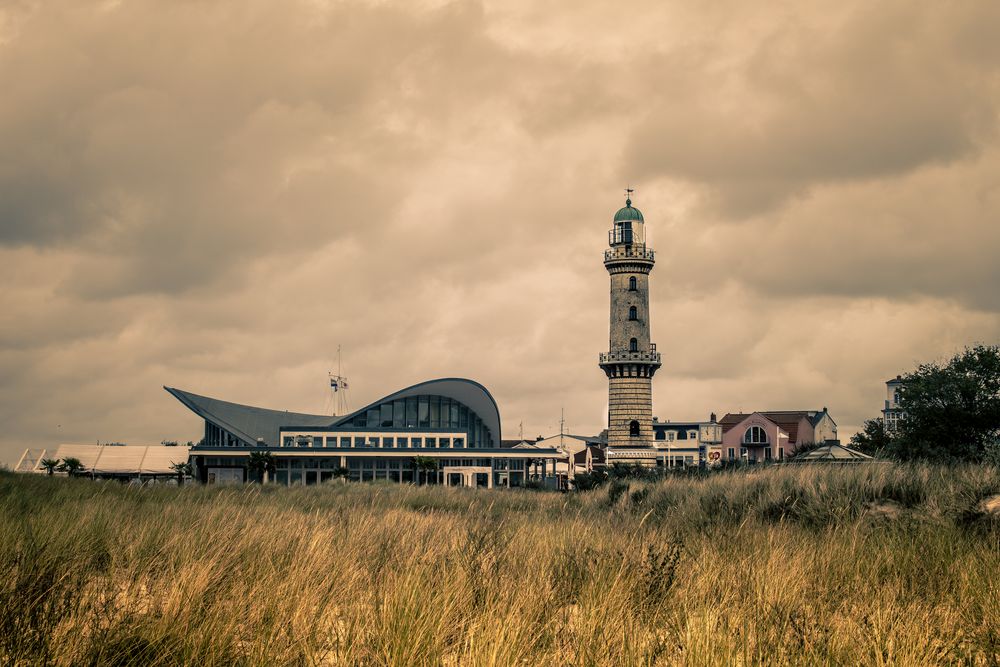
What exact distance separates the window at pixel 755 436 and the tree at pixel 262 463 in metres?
47.8

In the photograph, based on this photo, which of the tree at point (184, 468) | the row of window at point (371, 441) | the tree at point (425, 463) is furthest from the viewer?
the row of window at point (371, 441)

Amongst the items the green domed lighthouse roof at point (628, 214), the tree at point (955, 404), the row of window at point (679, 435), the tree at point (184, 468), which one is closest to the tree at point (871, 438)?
the tree at point (955, 404)

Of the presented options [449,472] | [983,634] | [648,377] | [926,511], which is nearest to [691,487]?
[926,511]

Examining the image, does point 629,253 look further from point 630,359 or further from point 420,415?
point 420,415

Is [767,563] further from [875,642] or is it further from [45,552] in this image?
[45,552]

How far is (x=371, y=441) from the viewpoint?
85938 mm

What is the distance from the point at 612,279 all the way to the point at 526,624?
7201 centimetres

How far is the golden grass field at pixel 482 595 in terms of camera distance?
20.8 feet

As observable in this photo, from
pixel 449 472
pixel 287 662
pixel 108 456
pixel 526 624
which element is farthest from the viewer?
pixel 108 456

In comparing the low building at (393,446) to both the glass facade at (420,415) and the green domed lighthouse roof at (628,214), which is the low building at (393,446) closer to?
the glass facade at (420,415)

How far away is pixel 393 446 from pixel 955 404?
176 feet

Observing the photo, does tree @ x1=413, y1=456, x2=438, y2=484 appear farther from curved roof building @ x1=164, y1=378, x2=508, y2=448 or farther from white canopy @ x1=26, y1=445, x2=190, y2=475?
white canopy @ x1=26, y1=445, x2=190, y2=475

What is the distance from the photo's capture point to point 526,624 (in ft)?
23.5

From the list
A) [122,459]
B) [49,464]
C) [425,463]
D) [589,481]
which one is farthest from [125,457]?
[589,481]
